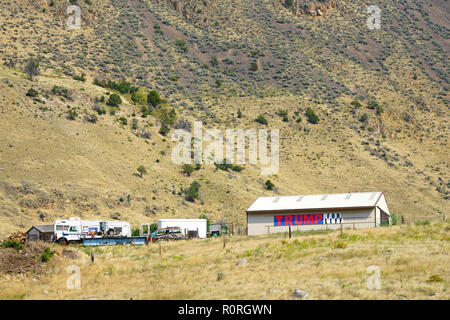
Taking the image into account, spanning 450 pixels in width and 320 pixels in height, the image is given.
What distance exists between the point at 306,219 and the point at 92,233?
17.6m

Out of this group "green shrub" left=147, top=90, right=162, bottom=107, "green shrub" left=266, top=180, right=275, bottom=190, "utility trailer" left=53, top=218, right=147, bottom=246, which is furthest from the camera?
"green shrub" left=147, top=90, right=162, bottom=107

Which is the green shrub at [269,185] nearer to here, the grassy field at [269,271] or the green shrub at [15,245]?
the grassy field at [269,271]

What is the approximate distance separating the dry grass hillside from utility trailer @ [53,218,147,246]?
6479mm

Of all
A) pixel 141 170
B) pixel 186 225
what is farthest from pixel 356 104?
pixel 186 225

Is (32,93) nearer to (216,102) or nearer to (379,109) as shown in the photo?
(216,102)

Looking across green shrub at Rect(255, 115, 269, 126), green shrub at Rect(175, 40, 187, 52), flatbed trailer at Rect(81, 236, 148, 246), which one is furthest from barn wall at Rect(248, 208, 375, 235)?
green shrub at Rect(175, 40, 187, 52)

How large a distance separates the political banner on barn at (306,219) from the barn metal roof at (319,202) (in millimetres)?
630

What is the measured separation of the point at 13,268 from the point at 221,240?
53.4 feet

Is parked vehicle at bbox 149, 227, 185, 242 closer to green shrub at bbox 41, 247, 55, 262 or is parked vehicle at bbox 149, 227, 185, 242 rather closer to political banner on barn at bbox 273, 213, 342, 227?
political banner on barn at bbox 273, 213, 342, 227

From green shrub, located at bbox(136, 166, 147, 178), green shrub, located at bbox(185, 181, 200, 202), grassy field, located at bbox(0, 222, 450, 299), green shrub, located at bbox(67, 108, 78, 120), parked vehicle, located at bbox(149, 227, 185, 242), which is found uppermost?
green shrub, located at bbox(67, 108, 78, 120)

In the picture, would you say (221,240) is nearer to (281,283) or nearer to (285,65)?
(281,283)

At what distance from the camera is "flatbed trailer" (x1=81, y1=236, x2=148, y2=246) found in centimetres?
4453

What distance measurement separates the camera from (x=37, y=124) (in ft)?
230
